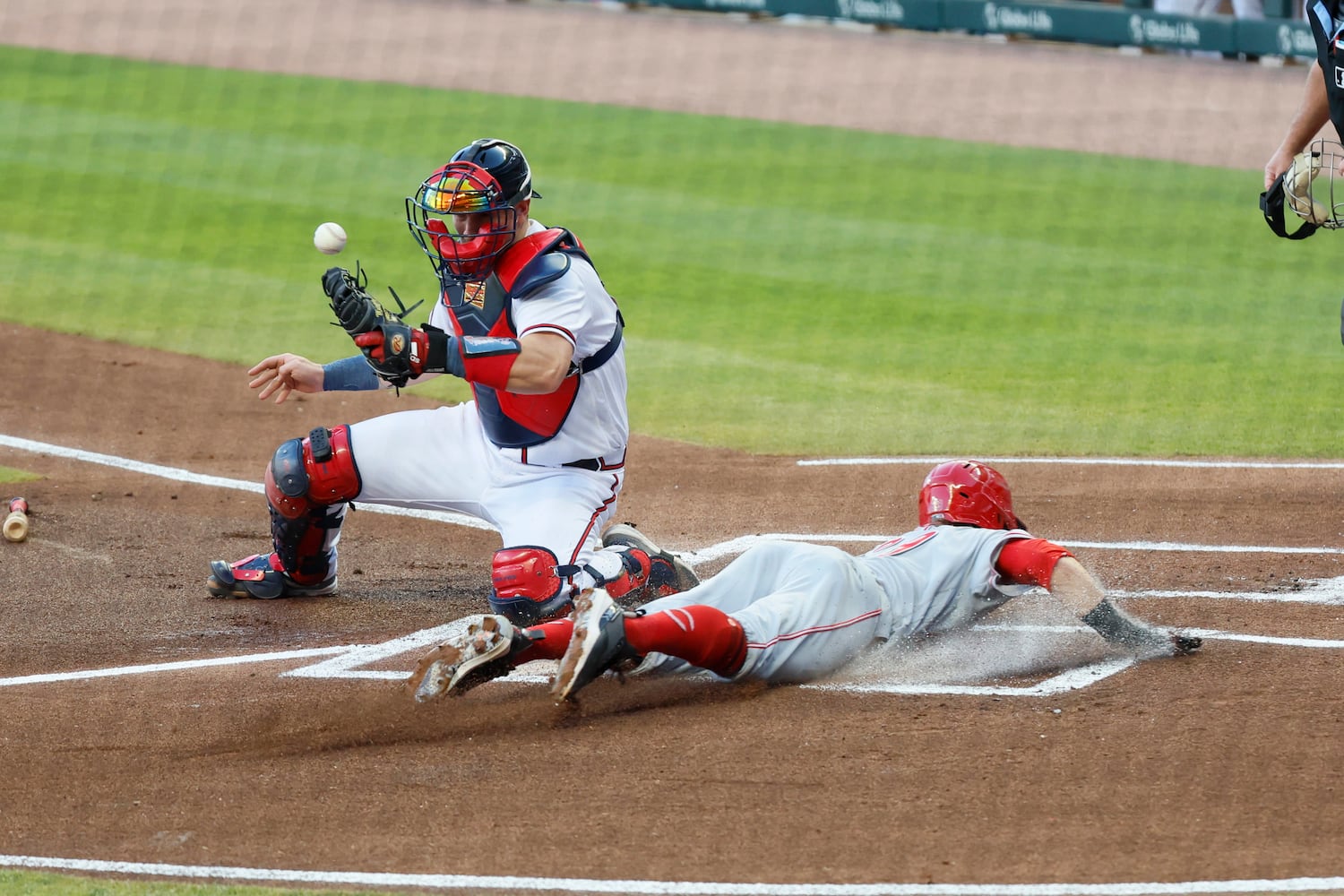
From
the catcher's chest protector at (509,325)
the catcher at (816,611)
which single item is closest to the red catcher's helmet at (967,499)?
the catcher at (816,611)

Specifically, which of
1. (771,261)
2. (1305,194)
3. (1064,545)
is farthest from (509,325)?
(771,261)

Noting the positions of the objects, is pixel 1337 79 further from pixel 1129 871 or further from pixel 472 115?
pixel 472 115

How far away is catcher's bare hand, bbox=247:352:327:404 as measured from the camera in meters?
5.84

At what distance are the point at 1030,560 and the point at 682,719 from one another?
1204 millimetres

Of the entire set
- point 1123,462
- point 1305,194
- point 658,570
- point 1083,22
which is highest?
point 1083,22

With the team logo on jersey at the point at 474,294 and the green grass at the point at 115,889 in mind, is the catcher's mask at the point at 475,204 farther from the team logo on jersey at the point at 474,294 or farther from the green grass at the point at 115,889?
the green grass at the point at 115,889

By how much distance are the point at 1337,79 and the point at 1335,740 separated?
2.33 metres

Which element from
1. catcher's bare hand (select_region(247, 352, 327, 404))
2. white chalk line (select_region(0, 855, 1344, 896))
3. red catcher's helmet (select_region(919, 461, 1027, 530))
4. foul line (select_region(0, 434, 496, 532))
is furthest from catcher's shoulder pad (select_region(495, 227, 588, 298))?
white chalk line (select_region(0, 855, 1344, 896))

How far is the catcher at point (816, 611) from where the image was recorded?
15.2ft

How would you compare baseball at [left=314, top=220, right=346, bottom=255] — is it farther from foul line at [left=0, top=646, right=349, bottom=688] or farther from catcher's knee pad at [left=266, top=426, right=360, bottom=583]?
foul line at [left=0, top=646, right=349, bottom=688]

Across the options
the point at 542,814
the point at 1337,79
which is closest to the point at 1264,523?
the point at 1337,79

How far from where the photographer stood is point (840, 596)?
511cm

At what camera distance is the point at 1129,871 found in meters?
3.87

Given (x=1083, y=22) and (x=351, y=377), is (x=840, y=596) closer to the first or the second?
(x=351, y=377)
